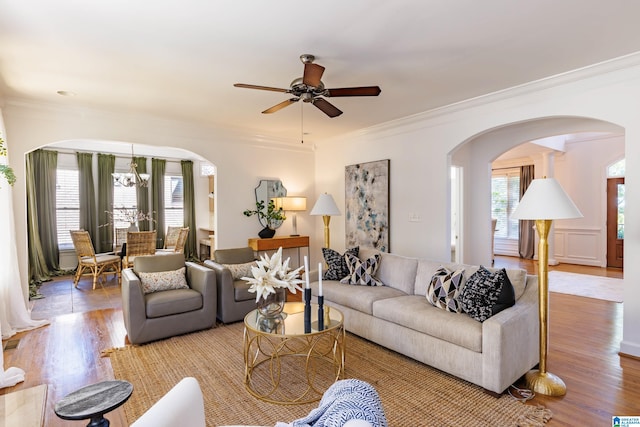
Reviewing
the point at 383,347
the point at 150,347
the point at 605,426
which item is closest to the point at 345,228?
the point at 383,347

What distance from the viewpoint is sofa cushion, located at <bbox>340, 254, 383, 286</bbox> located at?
397 centimetres

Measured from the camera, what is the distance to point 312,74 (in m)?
2.57

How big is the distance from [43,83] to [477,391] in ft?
16.7

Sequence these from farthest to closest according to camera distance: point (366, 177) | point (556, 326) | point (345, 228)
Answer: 1. point (345, 228)
2. point (366, 177)
3. point (556, 326)

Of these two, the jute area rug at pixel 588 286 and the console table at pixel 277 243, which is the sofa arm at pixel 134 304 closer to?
the console table at pixel 277 243

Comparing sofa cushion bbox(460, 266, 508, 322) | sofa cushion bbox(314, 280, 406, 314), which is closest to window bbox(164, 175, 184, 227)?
sofa cushion bbox(314, 280, 406, 314)

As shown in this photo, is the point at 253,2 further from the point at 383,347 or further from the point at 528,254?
the point at 528,254

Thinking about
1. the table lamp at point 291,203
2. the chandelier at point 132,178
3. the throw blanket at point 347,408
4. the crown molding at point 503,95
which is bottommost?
the throw blanket at point 347,408

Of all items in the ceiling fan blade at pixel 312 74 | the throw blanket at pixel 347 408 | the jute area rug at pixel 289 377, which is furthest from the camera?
the ceiling fan blade at pixel 312 74

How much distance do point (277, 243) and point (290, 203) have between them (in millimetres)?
767

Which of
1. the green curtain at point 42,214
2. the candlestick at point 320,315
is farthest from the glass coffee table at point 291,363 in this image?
the green curtain at point 42,214

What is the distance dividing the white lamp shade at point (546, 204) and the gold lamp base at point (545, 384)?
49.2 inches

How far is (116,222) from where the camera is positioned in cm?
755

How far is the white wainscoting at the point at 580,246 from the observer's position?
7461 millimetres
